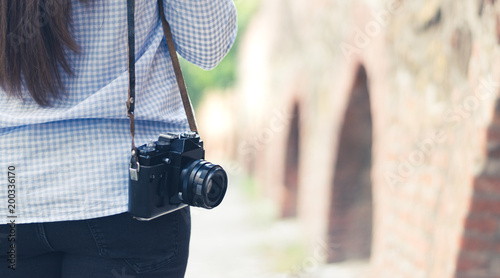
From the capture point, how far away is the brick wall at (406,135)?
9.14 feet

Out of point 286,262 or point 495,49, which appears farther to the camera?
point 286,262

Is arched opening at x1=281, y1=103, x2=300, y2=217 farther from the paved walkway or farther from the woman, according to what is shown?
the woman

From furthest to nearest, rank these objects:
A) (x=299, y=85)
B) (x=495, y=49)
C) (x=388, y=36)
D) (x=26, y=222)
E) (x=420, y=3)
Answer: (x=299, y=85)
(x=388, y=36)
(x=420, y=3)
(x=495, y=49)
(x=26, y=222)

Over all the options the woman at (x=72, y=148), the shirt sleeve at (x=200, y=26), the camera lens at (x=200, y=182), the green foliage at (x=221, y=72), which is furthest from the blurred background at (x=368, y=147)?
the green foliage at (x=221, y=72)

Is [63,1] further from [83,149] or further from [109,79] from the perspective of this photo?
[83,149]

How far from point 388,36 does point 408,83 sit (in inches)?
20.5

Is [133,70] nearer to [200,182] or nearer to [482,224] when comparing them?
[200,182]

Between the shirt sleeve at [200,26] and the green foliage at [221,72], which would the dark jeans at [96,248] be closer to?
the shirt sleeve at [200,26]

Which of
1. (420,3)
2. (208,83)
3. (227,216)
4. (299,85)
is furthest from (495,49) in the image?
(208,83)

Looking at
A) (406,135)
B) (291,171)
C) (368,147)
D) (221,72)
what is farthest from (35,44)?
(221,72)

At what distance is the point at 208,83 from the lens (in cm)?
1858

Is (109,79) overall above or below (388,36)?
below

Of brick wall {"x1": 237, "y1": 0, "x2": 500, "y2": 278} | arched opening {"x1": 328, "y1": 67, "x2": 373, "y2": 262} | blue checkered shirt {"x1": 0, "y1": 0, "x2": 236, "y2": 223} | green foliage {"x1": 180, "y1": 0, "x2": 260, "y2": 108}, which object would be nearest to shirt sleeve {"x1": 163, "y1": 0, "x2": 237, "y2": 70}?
blue checkered shirt {"x1": 0, "y1": 0, "x2": 236, "y2": 223}

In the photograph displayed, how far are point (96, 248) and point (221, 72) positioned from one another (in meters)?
16.5
